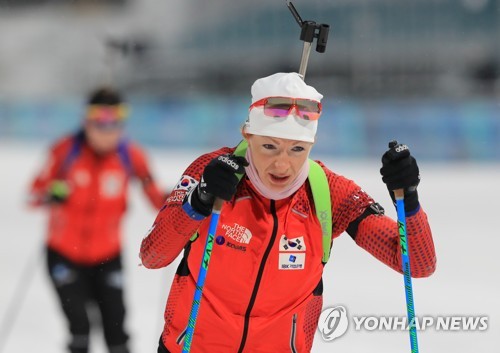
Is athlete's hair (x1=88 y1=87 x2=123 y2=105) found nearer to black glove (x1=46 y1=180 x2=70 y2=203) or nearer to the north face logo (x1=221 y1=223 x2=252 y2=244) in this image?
black glove (x1=46 y1=180 x2=70 y2=203)

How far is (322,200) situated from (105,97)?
3310 millimetres

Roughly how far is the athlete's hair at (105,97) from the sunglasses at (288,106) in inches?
121

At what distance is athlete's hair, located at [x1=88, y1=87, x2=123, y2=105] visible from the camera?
18.8 feet

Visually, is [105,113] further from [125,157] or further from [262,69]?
[262,69]

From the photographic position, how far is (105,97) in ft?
A: 18.9

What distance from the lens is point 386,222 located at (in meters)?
2.94

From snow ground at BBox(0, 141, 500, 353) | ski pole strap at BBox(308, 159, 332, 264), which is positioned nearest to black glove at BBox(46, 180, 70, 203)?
snow ground at BBox(0, 141, 500, 353)

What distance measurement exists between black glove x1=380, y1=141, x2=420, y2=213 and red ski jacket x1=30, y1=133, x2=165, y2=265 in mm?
3046

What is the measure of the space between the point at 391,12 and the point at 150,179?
16673 millimetres

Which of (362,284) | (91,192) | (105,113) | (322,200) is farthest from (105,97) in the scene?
(322,200)

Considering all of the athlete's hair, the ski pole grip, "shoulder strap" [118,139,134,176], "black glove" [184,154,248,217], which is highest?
the athlete's hair

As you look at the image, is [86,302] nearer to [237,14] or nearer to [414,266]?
[414,266]

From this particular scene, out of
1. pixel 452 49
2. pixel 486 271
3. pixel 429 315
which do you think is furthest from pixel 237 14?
pixel 429 315

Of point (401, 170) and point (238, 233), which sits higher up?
point (401, 170)
